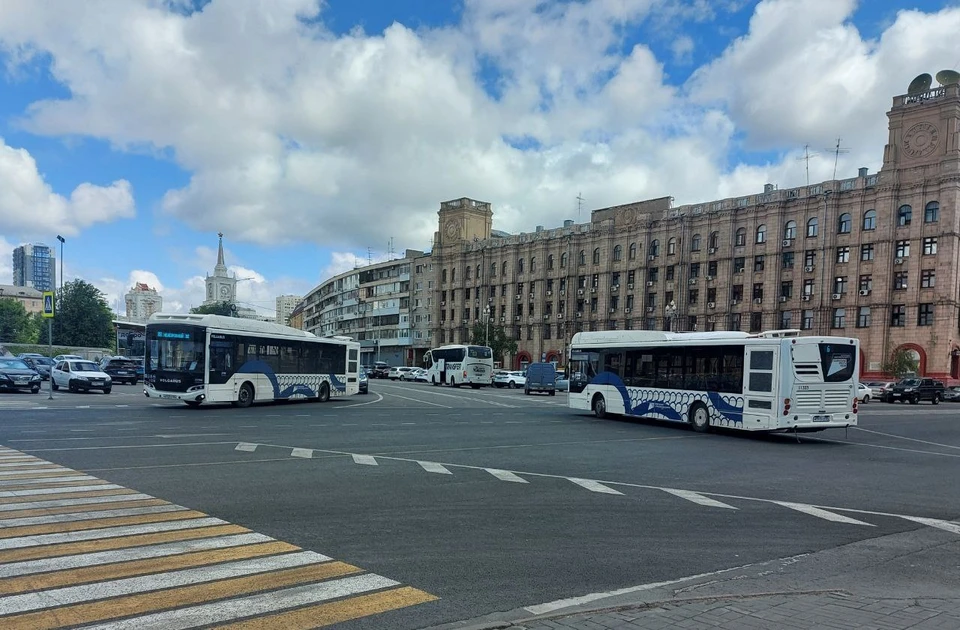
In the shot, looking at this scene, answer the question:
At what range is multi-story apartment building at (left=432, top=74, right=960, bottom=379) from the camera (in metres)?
53.6

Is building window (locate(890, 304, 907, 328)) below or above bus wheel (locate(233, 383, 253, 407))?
above

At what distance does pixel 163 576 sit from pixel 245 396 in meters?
21.8

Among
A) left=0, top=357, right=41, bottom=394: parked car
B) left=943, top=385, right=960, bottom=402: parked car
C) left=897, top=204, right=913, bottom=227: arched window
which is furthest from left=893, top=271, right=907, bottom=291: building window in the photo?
left=0, top=357, right=41, bottom=394: parked car

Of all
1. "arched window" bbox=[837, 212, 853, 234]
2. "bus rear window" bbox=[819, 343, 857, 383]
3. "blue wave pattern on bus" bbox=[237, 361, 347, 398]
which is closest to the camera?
"bus rear window" bbox=[819, 343, 857, 383]

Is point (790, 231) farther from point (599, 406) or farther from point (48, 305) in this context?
point (48, 305)

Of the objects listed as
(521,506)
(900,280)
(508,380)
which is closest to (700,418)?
(521,506)

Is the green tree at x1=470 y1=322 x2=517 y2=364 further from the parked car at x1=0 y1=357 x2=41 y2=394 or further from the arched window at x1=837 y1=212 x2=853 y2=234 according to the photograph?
the parked car at x1=0 y1=357 x2=41 y2=394

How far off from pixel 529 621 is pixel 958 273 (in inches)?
2406

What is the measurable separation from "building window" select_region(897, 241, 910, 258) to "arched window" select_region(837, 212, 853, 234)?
3895mm

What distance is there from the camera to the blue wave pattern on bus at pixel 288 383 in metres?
26.6

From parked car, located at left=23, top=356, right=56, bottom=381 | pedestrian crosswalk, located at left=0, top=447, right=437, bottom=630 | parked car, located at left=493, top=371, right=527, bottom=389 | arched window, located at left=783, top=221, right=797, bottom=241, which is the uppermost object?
arched window, located at left=783, top=221, right=797, bottom=241

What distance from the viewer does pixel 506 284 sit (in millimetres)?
85500

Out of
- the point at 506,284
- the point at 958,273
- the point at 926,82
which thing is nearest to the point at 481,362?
the point at 506,284

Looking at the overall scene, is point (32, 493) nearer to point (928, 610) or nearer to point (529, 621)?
point (529, 621)
